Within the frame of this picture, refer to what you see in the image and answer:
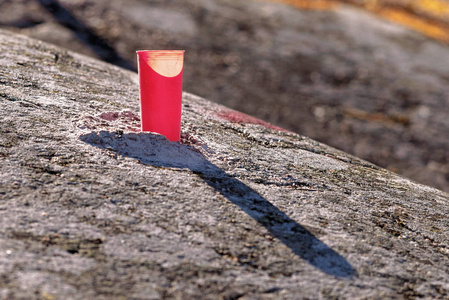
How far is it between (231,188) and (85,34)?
12.2 feet

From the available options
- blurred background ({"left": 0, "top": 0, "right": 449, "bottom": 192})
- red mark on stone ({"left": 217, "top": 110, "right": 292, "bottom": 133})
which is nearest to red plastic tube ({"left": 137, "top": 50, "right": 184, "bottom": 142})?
red mark on stone ({"left": 217, "top": 110, "right": 292, "bottom": 133})

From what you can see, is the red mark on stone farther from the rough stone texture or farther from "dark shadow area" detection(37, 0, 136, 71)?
"dark shadow area" detection(37, 0, 136, 71)

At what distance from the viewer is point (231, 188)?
130cm

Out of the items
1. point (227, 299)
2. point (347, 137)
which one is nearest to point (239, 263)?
point (227, 299)

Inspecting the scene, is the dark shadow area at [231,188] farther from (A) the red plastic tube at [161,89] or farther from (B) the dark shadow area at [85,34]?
Result: (B) the dark shadow area at [85,34]

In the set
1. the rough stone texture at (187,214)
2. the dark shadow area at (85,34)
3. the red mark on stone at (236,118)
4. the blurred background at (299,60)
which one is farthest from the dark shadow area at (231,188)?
the dark shadow area at (85,34)

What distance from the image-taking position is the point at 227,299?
34.9 inches

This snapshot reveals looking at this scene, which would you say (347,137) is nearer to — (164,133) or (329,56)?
(329,56)

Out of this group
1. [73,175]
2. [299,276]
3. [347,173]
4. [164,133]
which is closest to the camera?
[299,276]

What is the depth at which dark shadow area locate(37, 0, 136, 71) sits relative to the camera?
13.1 feet

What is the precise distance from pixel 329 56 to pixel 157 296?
4.45 metres

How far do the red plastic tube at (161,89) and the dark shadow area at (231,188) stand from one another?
0.17ft

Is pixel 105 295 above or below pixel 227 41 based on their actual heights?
below

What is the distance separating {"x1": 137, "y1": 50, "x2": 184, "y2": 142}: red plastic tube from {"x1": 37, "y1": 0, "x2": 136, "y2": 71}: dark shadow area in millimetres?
Answer: 2634
